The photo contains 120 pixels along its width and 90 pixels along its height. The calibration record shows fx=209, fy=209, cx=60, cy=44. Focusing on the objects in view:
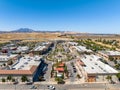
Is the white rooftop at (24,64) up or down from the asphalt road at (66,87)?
up

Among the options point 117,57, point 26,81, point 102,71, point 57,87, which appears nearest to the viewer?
point 57,87

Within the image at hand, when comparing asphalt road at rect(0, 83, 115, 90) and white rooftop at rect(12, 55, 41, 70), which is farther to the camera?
white rooftop at rect(12, 55, 41, 70)

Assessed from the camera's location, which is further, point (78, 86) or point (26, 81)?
point (26, 81)

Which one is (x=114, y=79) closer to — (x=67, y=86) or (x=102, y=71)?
(x=102, y=71)

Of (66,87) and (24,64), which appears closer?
(66,87)

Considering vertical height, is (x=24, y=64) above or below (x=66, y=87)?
above

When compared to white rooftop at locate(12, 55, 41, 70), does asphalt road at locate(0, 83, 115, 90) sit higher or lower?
lower

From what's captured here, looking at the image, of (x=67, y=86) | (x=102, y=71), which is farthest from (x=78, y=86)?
(x=102, y=71)

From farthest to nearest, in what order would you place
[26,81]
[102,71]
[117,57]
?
[117,57]
[102,71]
[26,81]

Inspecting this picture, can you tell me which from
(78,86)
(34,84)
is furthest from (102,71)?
(34,84)

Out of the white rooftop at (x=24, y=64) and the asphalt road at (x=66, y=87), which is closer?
the asphalt road at (x=66, y=87)
